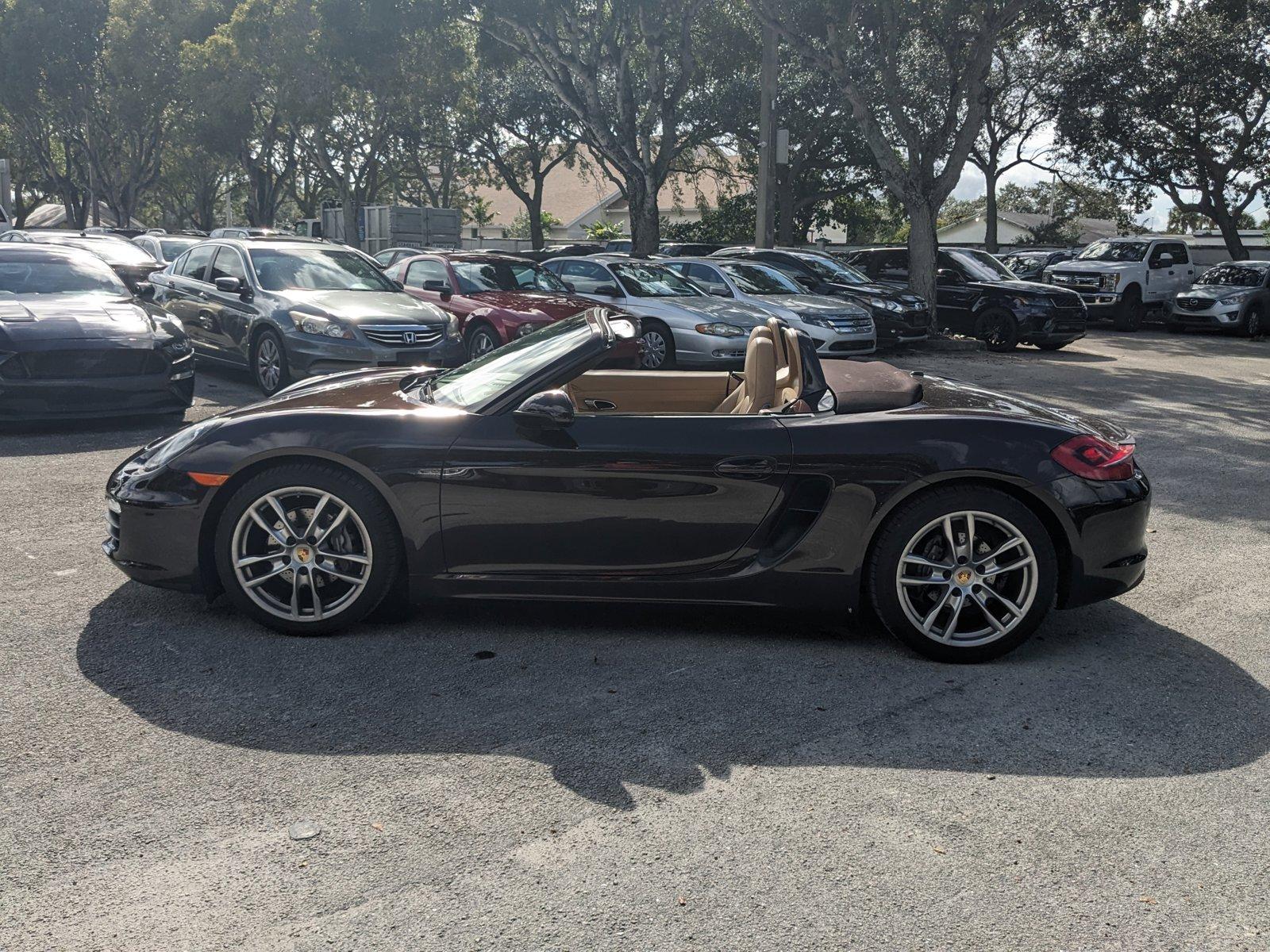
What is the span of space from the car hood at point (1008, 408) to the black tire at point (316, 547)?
2.31 m

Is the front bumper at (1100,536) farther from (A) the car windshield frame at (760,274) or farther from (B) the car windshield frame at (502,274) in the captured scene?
(A) the car windshield frame at (760,274)

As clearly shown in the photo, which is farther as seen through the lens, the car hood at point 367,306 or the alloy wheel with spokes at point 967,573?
the car hood at point 367,306

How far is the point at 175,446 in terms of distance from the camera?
5.01 m

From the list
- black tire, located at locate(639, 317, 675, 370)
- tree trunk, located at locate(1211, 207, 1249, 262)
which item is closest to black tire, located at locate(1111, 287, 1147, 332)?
tree trunk, located at locate(1211, 207, 1249, 262)

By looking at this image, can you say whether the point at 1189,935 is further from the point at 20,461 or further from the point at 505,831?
the point at 20,461

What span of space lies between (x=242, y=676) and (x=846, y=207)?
44746 mm

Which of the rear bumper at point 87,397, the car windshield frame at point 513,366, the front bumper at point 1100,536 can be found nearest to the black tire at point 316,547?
the car windshield frame at point 513,366

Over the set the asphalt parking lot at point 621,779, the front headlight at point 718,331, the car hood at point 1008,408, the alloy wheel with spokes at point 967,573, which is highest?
the front headlight at point 718,331

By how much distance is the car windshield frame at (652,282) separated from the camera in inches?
637

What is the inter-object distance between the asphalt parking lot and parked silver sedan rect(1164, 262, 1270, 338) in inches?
827

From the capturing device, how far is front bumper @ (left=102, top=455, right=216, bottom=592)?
4.86 m

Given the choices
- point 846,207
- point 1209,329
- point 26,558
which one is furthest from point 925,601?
point 846,207

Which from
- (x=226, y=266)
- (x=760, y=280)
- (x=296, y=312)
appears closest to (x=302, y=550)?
(x=296, y=312)

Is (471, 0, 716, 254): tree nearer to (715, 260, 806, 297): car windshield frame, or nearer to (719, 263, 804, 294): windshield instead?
(715, 260, 806, 297): car windshield frame
